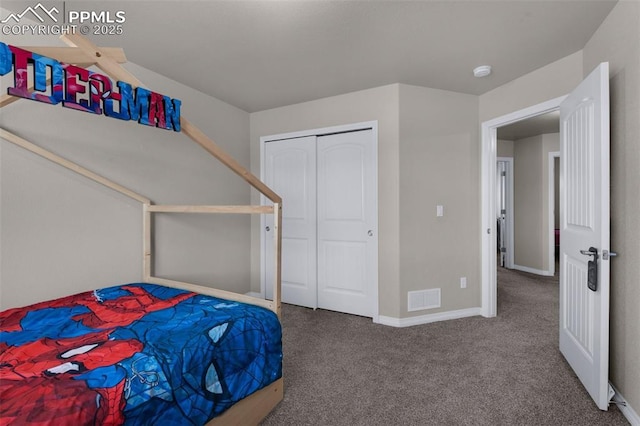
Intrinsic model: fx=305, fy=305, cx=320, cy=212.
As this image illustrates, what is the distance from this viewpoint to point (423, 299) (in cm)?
303

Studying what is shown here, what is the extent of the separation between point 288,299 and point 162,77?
103 inches

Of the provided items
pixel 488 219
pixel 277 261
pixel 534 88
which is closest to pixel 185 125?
pixel 277 261

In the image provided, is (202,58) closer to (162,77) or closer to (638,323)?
(162,77)

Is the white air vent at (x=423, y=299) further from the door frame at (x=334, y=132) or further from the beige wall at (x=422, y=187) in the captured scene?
the door frame at (x=334, y=132)

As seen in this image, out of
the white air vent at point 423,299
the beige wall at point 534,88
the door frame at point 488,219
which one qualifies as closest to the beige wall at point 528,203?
the door frame at point 488,219

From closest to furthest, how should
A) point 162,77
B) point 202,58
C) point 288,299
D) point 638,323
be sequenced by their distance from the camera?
point 638,323, point 202,58, point 162,77, point 288,299

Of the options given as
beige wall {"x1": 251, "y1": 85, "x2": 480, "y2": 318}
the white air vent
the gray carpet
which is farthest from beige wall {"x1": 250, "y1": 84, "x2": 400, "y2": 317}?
the gray carpet

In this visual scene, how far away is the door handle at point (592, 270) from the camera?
5.67 feet

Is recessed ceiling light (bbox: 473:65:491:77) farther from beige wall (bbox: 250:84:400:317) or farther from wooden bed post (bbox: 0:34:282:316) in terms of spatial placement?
wooden bed post (bbox: 0:34:282:316)

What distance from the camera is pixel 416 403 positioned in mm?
1789

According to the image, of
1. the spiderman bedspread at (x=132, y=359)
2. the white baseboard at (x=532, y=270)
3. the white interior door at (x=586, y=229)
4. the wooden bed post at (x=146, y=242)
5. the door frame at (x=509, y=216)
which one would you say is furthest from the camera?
the door frame at (x=509, y=216)

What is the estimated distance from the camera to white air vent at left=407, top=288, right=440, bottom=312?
299 centimetres

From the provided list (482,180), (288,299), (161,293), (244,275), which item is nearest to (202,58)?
(161,293)

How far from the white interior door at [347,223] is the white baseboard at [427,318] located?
202mm
